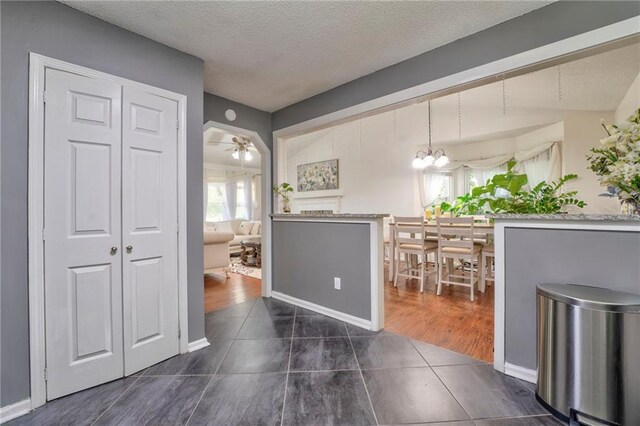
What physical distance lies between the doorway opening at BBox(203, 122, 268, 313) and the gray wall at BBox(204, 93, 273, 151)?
0.09 metres

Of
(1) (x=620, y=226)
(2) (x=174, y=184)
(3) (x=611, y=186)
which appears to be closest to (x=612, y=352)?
(1) (x=620, y=226)

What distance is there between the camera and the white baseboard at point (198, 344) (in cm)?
218

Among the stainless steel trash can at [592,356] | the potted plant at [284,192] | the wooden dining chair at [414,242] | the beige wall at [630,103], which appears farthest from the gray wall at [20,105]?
the beige wall at [630,103]

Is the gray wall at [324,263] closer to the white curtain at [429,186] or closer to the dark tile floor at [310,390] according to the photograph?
the dark tile floor at [310,390]

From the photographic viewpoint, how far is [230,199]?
8.37m

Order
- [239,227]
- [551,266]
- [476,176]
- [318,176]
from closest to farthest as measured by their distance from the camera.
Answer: [551,266]
[476,176]
[318,176]
[239,227]

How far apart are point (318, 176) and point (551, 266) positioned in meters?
5.59

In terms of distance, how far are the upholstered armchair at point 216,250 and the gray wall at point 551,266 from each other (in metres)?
3.94

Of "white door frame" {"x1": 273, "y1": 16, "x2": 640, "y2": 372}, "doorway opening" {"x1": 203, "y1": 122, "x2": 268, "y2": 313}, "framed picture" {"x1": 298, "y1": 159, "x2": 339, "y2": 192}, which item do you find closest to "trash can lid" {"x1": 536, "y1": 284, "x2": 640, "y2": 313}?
"white door frame" {"x1": 273, "y1": 16, "x2": 640, "y2": 372}

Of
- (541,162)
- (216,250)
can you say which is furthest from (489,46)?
(216,250)

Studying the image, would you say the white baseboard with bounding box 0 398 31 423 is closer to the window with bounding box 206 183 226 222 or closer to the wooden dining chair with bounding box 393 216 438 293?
the wooden dining chair with bounding box 393 216 438 293

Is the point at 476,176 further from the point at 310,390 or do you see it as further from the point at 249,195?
the point at 249,195

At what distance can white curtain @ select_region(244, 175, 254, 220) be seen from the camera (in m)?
8.40

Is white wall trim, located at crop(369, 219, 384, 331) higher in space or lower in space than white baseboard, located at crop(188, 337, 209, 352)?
higher
